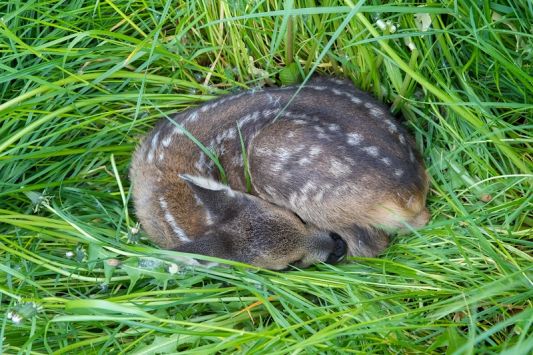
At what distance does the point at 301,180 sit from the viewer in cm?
282

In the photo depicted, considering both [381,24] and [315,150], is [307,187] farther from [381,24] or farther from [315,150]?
[381,24]

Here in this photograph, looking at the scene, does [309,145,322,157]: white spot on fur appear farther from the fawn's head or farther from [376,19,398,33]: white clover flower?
[376,19,398,33]: white clover flower

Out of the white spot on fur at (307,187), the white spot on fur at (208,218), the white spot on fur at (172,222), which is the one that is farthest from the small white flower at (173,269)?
the white spot on fur at (307,187)

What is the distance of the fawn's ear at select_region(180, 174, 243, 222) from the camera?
2757mm

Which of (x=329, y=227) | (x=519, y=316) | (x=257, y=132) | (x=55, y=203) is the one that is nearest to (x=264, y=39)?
(x=257, y=132)

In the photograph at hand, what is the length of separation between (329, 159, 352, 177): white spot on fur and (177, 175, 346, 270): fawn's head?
0.99 ft

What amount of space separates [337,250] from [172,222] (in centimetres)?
86

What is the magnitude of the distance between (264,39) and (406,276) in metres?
1.42

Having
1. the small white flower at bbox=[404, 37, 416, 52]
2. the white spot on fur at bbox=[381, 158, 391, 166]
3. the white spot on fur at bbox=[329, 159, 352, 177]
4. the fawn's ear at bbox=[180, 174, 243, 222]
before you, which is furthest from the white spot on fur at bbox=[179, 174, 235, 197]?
the small white flower at bbox=[404, 37, 416, 52]

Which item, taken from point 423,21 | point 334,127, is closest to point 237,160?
point 334,127

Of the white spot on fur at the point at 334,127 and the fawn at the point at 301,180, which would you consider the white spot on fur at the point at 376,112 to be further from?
the white spot on fur at the point at 334,127

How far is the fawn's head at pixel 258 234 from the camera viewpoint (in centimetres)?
276

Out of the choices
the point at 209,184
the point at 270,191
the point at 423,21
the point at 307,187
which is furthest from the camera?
the point at 209,184

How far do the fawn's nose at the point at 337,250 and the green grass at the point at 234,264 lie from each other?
9 cm
